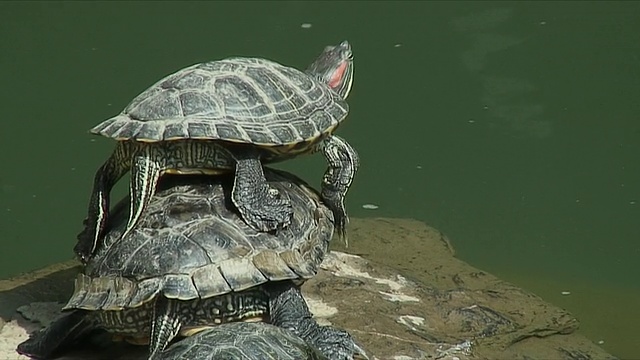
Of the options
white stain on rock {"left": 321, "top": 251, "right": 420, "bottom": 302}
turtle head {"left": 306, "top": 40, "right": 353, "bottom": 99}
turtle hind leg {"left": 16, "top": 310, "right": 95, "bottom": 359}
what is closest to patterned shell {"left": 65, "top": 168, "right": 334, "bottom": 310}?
turtle hind leg {"left": 16, "top": 310, "right": 95, "bottom": 359}

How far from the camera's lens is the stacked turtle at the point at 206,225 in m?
3.33

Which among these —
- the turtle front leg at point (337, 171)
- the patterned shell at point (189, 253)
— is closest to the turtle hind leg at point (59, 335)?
the patterned shell at point (189, 253)

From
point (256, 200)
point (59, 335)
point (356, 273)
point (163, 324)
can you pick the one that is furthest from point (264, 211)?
point (356, 273)

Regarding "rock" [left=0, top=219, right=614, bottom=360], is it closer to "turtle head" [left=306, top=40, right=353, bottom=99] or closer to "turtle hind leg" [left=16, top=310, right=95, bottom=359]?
"turtle hind leg" [left=16, top=310, right=95, bottom=359]

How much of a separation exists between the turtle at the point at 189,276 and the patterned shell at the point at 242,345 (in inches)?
7.2

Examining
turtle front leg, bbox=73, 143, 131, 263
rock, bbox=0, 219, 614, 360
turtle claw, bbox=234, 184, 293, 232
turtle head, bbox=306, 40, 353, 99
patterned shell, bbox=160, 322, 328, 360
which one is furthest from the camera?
turtle head, bbox=306, 40, 353, 99

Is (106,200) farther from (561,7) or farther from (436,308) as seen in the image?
(561,7)

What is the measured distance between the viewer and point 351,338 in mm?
3516

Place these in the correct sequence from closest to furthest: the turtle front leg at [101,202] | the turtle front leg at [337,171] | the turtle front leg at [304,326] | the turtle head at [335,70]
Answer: the turtle front leg at [304,326] → the turtle front leg at [101,202] → the turtle front leg at [337,171] → the turtle head at [335,70]

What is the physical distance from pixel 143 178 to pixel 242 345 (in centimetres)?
85

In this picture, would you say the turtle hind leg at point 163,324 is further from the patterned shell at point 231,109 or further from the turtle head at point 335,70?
the turtle head at point 335,70

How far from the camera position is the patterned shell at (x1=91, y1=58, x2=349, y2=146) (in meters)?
3.50

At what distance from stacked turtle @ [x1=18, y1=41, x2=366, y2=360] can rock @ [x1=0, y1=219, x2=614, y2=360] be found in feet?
1.04

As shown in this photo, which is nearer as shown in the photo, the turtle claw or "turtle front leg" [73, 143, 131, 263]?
the turtle claw
